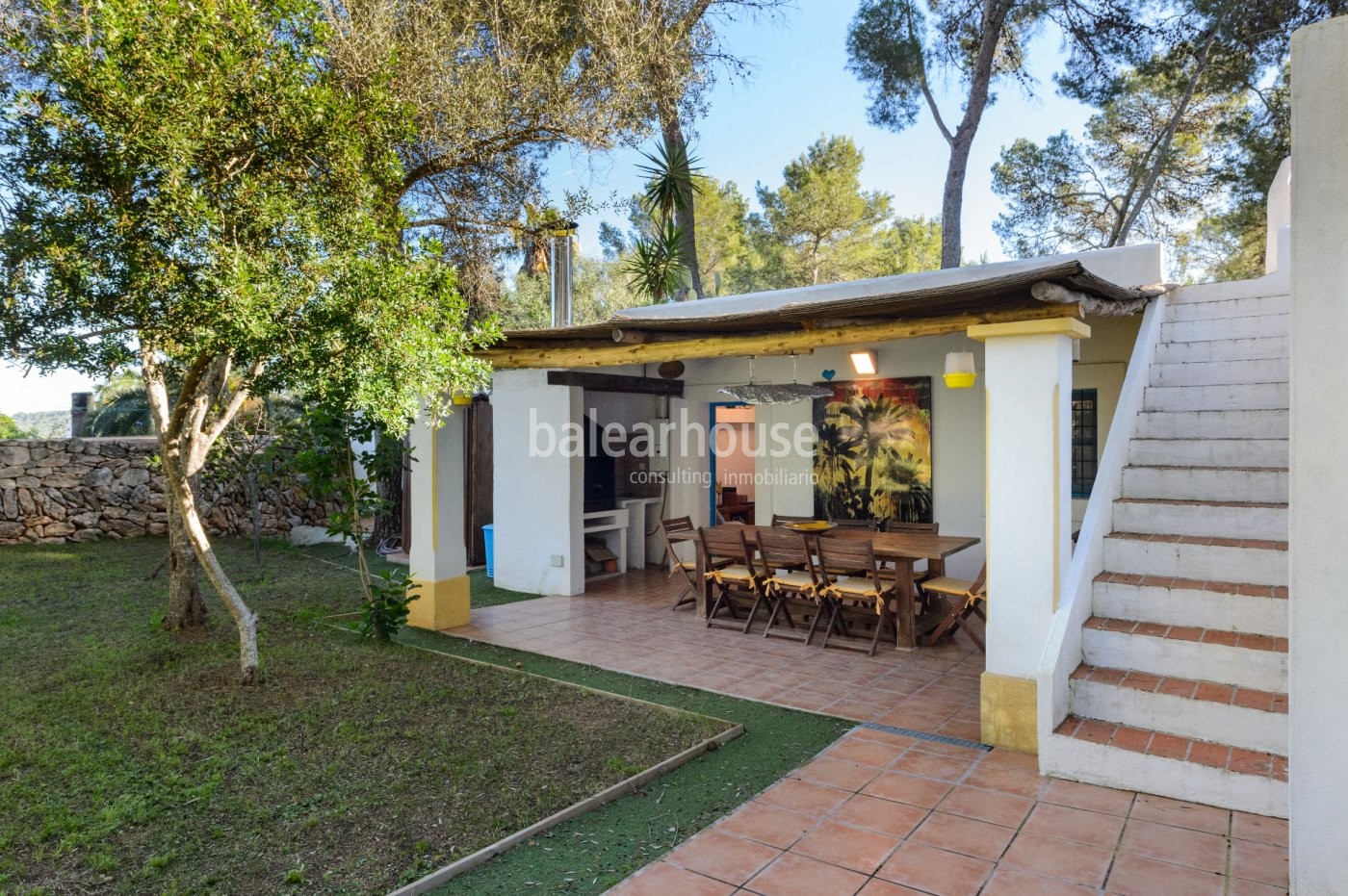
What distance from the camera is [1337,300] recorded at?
2119mm

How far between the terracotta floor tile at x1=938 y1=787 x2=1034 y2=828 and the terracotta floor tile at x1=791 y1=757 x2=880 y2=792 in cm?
39

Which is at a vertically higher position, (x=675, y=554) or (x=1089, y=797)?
(x=675, y=554)

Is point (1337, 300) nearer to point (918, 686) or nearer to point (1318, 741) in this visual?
point (1318, 741)

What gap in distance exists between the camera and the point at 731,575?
6.99m

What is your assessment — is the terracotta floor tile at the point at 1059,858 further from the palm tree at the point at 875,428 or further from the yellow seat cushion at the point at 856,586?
the palm tree at the point at 875,428

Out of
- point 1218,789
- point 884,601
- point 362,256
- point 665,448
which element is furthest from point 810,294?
point 1218,789

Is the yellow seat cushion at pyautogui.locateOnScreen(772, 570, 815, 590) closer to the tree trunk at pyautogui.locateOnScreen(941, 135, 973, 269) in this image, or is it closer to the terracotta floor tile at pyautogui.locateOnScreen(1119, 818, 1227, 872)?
the terracotta floor tile at pyautogui.locateOnScreen(1119, 818, 1227, 872)

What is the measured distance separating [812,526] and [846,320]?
2784 millimetres

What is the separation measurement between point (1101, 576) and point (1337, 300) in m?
2.70

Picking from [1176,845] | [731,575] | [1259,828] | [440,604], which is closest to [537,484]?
[440,604]

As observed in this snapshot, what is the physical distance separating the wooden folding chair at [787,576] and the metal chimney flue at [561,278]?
14.3ft

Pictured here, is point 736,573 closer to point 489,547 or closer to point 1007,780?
point 1007,780

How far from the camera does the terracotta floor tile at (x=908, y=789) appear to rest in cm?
356

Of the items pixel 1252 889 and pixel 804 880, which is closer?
pixel 1252 889
